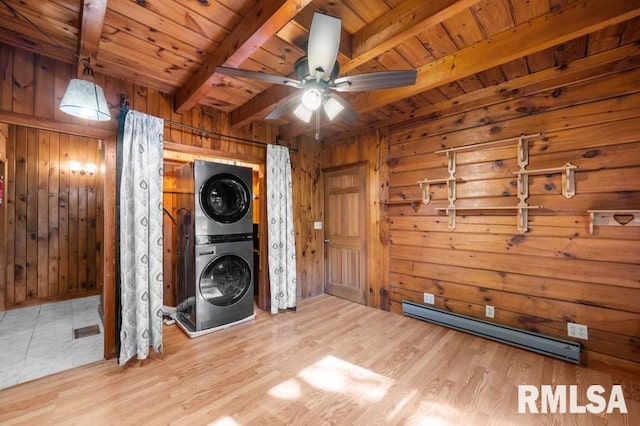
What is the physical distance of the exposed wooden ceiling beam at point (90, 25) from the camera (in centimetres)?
147

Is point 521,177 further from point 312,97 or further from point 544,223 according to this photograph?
point 312,97

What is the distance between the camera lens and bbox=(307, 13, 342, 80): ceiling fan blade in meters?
1.31

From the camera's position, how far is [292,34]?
1740 mm

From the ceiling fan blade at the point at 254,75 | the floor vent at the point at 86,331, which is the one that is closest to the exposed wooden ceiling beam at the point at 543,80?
the ceiling fan blade at the point at 254,75

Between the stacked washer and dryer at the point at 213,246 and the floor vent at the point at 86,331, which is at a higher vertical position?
the stacked washer and dryer at the point at 213,246

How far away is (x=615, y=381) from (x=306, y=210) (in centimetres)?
354

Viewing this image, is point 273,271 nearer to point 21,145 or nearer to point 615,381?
point 615,381

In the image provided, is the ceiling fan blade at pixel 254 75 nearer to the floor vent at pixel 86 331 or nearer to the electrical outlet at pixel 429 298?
the electrical outlet at pixel 429 298

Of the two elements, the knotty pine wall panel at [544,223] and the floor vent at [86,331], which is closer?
the knotty pine wall panel at [544,223]

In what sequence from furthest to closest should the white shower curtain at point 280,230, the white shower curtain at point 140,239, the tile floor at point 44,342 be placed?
the white shower curtain at point 280,230
the white shower curtain at point 140,239
the tile floor at point 44,342

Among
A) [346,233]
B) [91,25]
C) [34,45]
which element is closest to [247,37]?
[91,25]

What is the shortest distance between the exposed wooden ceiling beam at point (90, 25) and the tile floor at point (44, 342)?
8.16 ft

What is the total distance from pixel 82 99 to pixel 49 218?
3532 mm

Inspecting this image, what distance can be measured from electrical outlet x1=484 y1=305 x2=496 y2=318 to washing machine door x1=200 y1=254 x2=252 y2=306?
2.64m
